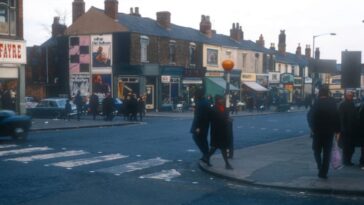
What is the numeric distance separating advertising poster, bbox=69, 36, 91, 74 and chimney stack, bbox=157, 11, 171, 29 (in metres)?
7.68

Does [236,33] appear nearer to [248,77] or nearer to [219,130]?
[248,77]

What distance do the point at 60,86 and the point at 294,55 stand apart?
4406 centimetres

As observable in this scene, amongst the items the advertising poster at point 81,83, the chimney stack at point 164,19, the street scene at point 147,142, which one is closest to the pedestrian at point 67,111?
the street scene at point 147,142

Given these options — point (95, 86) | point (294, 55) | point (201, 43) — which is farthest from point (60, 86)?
point (294, 55)

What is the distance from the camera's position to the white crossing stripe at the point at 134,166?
38.9ft

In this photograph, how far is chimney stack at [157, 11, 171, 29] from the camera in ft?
160

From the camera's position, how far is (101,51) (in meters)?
44.6

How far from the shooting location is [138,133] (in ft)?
72.8

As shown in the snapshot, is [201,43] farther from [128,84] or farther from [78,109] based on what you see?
[78,109]

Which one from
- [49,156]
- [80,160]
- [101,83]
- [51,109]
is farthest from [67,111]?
[80,160]

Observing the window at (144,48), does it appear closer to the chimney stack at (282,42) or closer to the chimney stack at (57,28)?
the chimney stack at (57,28)

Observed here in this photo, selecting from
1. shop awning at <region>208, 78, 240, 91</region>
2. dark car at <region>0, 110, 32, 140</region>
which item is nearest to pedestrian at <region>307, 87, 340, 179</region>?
dark car at <region>0, 110, 32, 140</region>

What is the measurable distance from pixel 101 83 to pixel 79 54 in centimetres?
367

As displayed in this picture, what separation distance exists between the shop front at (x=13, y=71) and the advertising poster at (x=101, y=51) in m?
15.0
